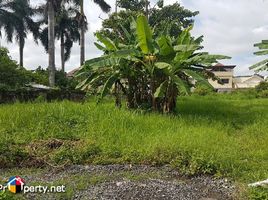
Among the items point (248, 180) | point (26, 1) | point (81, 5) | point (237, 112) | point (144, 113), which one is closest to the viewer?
point (248, 180)

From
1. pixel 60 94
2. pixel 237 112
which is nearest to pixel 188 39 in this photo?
pixel 237 112

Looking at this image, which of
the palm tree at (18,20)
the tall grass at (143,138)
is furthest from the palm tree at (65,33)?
the tall grass at (143,138)

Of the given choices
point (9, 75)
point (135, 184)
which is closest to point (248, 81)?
point (9, 75)

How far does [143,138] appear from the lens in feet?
21.6

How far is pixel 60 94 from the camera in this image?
61.3 feet

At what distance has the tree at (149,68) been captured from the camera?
868 centimetres

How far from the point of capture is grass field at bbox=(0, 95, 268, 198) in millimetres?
5305

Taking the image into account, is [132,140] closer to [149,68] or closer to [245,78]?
[149,68]

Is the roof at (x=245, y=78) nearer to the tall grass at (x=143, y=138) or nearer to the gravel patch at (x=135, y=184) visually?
the tall grass at (x=143, y=138)

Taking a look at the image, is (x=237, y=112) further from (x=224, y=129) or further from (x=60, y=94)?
(x=60, y=94)

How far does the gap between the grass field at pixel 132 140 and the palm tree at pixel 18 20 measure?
2597 centimetres

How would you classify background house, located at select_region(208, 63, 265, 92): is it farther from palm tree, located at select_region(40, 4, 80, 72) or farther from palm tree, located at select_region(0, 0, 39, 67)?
palm tree, located at select_region(0, 0, 39, 67)

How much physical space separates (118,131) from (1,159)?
242 centimetres

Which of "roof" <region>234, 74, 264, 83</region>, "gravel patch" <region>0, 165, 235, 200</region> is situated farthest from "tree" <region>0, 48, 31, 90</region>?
"roof" <region>234, 74, 264, 83</region>
